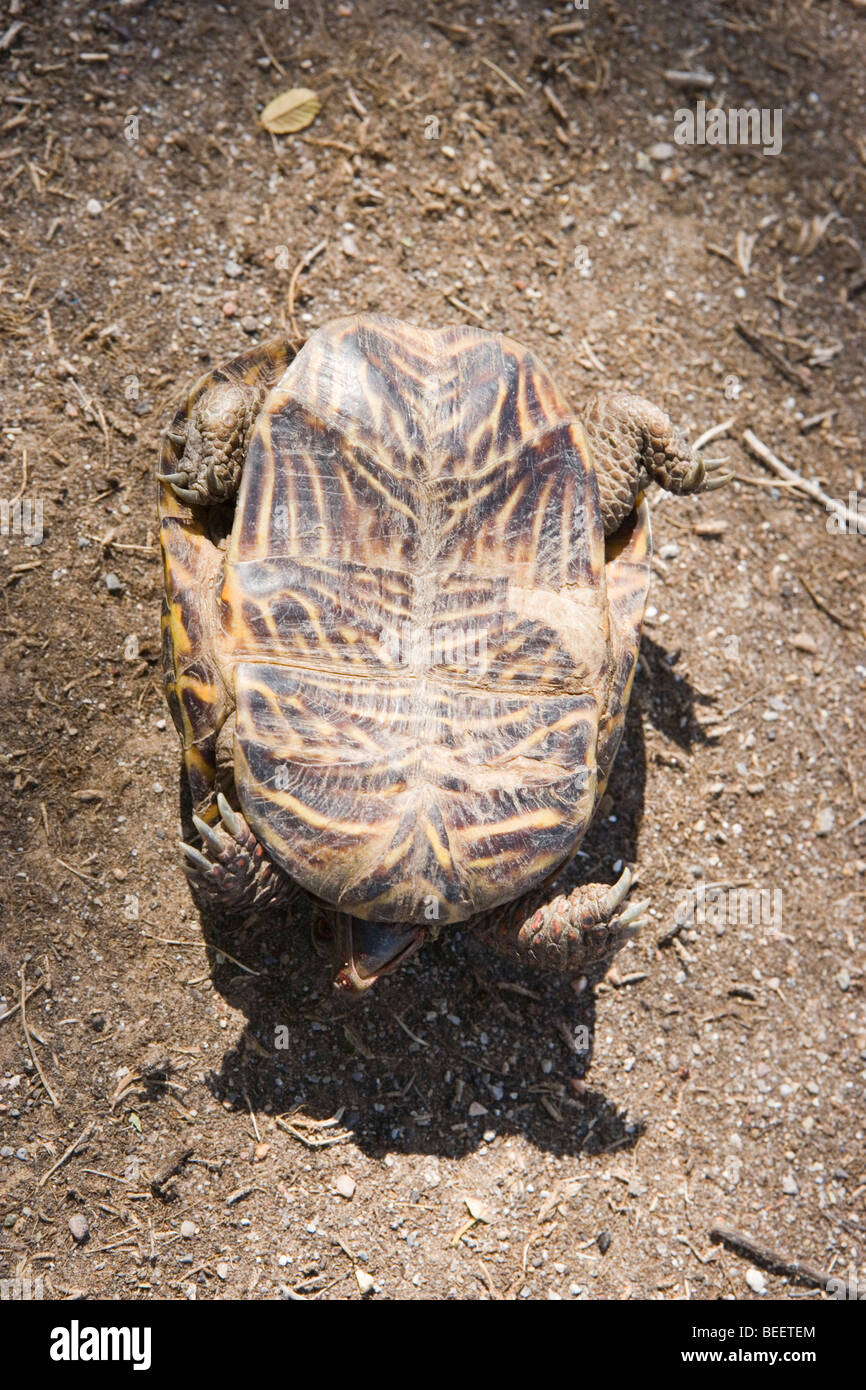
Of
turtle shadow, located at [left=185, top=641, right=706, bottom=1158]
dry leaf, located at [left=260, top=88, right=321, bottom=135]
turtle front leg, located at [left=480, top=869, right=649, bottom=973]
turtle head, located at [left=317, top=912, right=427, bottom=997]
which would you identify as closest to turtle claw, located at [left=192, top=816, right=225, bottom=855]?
turtle head, located at [left=317, top=912, right=427, bottom=997]

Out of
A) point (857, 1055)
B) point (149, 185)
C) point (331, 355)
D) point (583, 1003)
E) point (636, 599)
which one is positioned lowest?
point (857, 1055)

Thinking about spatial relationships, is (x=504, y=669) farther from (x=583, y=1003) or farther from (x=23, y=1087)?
(x=23, y=1087)

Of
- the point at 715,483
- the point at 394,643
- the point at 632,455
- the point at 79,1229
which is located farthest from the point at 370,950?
the point at 715,483

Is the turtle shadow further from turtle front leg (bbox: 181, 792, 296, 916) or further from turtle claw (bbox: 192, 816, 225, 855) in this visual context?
turtle claw (bbox: 192, 816, 225, 855)

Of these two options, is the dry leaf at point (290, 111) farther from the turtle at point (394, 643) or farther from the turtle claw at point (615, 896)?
the turtle claw at point (615, 896)

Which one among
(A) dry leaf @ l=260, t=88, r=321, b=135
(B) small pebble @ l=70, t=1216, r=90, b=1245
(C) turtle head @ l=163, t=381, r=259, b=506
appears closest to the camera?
(C) turtle head @ l=163, t=381, r=259, b=506

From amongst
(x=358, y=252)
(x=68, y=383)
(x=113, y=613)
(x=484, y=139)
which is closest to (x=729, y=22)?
(x=484, y=139)

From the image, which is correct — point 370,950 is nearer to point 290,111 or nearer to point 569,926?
point 569,926
